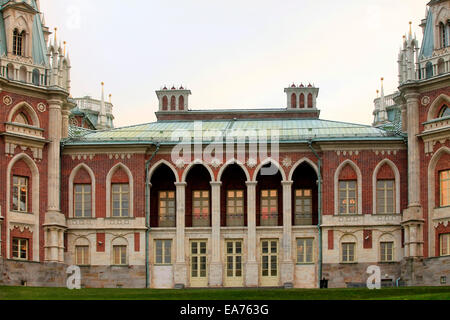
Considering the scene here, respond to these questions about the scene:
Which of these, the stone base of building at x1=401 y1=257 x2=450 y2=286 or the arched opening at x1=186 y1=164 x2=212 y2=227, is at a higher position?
the arched opening at x1=186 y1=164 x2=212 y2=227

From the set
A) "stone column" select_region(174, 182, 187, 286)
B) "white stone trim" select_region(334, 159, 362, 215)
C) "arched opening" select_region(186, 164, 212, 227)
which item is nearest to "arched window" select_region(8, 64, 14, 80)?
"stone column" select_region(174, 182, 187, 286)

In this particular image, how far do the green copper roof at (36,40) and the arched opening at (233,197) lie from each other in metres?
14.0

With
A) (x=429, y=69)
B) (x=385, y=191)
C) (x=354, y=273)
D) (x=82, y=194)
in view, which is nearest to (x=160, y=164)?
(x=82, y=194)

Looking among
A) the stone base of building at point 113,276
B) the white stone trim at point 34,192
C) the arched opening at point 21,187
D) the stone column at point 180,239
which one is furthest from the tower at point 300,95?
the arched opening at point 21,187

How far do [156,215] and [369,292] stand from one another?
2350 cm

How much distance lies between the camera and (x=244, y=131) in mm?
79188

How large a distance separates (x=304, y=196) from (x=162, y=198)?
9334 millimetres

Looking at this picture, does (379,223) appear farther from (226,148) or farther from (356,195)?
(226,148)

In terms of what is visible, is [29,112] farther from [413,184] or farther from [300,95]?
[413,184]

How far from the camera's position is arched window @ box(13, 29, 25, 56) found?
246 feet

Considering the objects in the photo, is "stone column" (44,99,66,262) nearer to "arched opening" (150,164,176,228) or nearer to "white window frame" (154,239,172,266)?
"white window frame" (154,239,172,266)

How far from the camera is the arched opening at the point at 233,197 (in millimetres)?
78125

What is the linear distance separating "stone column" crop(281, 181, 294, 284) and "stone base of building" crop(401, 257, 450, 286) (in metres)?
7.18
